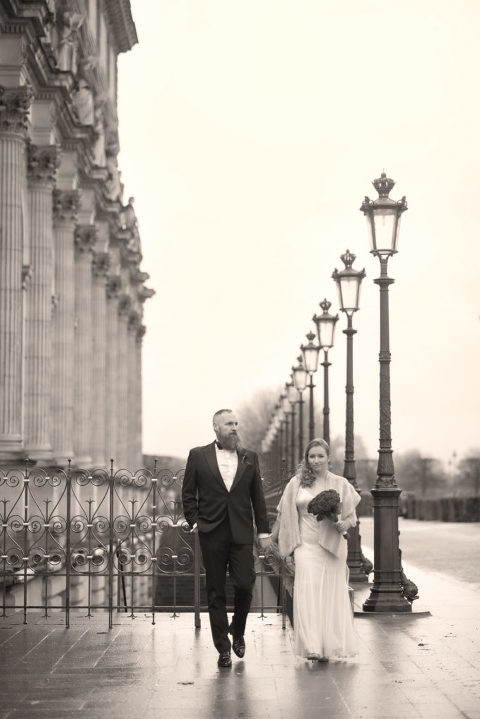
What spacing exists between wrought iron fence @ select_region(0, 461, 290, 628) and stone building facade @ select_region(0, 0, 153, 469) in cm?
188

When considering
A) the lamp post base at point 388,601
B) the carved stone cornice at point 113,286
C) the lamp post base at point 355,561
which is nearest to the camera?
the lamp post base at point 388,601

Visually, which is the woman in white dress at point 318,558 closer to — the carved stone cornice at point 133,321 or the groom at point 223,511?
the groom at point 223,511

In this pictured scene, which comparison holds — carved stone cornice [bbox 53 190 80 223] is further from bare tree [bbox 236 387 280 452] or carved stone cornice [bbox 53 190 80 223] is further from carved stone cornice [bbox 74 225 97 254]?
bare tree [bbox 236 387 280 452]

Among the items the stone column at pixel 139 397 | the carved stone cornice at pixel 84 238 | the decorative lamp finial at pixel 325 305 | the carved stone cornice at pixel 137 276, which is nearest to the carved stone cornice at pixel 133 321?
the stone column at pixel 139 397

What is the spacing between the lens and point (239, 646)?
13.3m

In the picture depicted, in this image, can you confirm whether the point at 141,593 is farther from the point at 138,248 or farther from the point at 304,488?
the point at 304,488

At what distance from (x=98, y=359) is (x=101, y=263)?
3.69 metres

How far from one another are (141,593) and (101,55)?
23.5 m

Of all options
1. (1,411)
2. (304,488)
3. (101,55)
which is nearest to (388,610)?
(304,488)

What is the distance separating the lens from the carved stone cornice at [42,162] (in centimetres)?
3519

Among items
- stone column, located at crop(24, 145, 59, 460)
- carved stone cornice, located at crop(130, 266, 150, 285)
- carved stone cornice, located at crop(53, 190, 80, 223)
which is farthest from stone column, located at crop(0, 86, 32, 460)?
carved stone cornice, located at crop(130, 266, 150, 285)

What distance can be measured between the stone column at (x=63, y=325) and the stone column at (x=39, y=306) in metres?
4.64

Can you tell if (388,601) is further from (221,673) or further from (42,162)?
(42,162)

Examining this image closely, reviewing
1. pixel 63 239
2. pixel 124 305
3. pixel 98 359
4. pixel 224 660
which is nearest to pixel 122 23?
pixel 124 305
